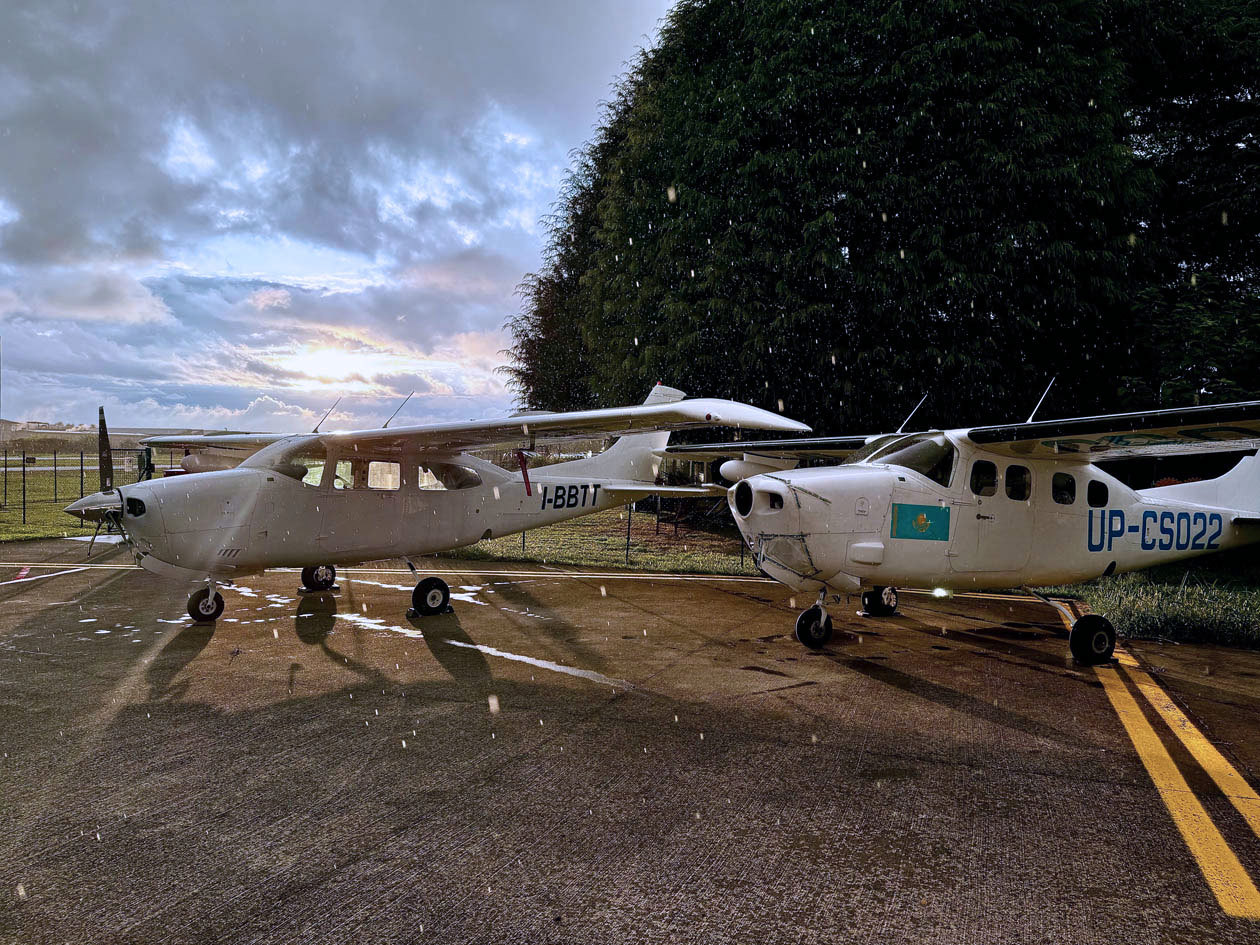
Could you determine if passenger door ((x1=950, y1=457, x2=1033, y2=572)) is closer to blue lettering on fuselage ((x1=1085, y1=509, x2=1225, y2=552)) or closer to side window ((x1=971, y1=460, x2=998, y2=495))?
side window ((x1=971, y1=460, x2=998, y2=495))

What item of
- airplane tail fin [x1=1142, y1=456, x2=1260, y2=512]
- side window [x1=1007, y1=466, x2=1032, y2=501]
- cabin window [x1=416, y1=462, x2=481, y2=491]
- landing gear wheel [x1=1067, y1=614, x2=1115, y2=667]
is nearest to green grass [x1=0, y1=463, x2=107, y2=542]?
cabin window [x1=416, y1=462, x2=481, y2=491]

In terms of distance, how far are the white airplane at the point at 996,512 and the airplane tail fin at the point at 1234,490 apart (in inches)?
0.5

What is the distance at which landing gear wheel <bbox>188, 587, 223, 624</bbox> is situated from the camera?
7.95 metres

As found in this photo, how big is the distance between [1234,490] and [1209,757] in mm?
4979

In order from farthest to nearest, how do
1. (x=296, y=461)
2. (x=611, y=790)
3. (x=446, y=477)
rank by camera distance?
(x=446, y=477), (x=296, y=461), (x=611, y=790)

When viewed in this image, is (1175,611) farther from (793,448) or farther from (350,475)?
(350,475)

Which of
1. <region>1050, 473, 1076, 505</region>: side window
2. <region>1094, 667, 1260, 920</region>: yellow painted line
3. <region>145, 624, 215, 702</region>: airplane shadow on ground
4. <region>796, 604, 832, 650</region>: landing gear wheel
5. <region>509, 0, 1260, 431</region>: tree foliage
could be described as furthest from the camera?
<region>509, 0, 1260, 431</region>: tree foliage

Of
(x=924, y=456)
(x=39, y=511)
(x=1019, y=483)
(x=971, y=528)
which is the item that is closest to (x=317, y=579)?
(x=924, y=456)

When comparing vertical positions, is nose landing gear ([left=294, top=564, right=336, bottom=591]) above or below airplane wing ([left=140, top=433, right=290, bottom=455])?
below

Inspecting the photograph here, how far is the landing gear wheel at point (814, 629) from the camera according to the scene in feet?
23.0

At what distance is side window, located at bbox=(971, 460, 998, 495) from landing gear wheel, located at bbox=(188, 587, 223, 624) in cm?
791

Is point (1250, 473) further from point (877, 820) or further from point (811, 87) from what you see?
point (811, 87)

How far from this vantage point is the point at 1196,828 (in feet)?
11.0

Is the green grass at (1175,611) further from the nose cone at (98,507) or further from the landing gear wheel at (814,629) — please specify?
the nose cone at (98,507)
